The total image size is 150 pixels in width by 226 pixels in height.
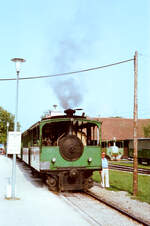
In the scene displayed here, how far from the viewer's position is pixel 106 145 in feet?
168

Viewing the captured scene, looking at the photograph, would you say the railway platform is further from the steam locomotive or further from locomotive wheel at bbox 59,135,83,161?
locomotive wheel at bbox 59,135,83,161

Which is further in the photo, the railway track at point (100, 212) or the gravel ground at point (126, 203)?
the gravel ground at point (126, 203)

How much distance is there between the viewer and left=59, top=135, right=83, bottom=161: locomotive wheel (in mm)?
12941

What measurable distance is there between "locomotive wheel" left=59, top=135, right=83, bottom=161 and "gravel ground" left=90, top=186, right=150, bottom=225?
1.85 metres

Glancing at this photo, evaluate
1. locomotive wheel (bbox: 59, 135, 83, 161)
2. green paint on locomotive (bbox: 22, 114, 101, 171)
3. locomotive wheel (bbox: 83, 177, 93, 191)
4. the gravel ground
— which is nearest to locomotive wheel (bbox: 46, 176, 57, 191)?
green paint on locomotive (bbox: 22, 114, 101, 171)

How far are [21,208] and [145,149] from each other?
29.5m

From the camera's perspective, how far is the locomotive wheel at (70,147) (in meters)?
12.9

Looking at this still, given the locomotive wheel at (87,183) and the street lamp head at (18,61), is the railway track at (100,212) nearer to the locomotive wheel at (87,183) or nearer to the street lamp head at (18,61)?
the locomotive wheel at (87,183)

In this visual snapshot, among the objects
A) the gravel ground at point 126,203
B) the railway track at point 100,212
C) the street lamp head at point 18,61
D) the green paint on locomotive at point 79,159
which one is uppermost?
the street lamp head at point 18,61

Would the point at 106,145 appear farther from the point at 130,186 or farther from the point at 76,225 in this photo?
the point at 76,225

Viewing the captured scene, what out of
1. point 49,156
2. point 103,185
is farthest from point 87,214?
point 103,185

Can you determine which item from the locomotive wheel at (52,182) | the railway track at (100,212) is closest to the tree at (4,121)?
the locomotive wheel at (52,182)

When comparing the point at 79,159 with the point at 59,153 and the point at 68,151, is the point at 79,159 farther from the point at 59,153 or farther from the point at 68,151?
the point at 59,153

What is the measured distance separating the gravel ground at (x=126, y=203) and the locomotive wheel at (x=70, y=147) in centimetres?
185
